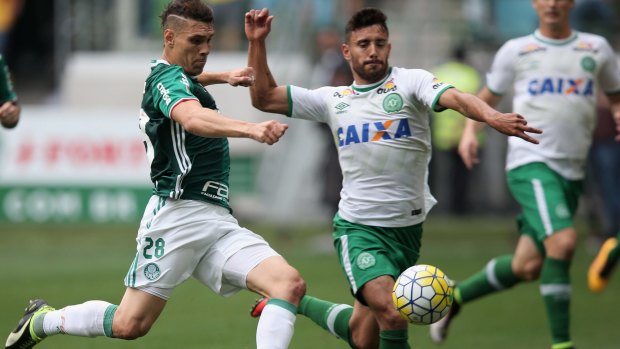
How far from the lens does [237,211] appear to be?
1802 cm

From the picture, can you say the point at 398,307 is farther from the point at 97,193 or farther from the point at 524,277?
the point at 97,193

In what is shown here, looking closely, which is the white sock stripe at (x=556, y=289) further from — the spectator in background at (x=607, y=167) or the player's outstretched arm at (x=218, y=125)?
the spectator in background at (x=607, y=167)

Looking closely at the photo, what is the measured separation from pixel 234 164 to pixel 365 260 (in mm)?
11234

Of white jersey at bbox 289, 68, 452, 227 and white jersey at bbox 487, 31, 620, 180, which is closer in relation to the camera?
white jersey at bbox 289, 68, 452, 227

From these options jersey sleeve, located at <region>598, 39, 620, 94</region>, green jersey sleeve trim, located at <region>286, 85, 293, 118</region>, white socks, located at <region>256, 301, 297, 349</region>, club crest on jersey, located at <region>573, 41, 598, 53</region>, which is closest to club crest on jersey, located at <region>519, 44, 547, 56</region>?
club crest on jersey, located at <region>573, 41, 598, 53</region>

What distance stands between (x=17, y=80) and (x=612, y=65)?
17729 mm

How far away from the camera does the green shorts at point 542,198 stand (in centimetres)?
851

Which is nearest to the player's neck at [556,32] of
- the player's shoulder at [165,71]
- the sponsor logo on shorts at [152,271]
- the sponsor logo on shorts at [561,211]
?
the sponsor logo on shorts at [561,211]

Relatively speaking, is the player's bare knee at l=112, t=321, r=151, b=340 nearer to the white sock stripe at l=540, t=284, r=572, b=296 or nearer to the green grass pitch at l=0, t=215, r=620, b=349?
the green grass pitch at l=0, t=215, r=620, b=349

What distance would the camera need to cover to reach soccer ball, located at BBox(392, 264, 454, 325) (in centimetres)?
680

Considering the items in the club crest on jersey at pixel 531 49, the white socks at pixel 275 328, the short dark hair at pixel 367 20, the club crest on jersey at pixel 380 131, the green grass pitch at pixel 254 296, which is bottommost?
the green grass pitch at pixel 254 296

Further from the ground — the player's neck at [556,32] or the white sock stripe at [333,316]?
the player's neck at [556,32]

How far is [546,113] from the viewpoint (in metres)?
8.78

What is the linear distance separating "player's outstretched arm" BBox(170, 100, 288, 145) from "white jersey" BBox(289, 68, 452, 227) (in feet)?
4.44
